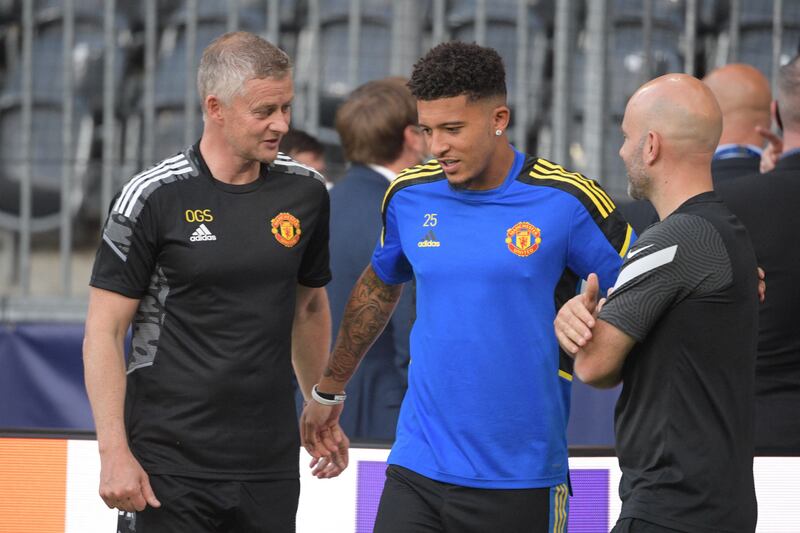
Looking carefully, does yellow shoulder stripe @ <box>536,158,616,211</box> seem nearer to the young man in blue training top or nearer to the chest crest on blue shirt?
the young man in blue training top

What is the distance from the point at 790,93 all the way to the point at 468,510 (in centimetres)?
188

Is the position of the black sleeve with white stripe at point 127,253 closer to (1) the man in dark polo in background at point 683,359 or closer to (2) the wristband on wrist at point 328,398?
(2) the wristband on wrist at point 328,398

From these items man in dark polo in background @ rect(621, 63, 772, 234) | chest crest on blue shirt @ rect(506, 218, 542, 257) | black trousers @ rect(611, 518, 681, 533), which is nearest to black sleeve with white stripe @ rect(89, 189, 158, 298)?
chest crest on blue shirt @ rect(506, 218, 542, 257)

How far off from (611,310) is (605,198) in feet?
2.32

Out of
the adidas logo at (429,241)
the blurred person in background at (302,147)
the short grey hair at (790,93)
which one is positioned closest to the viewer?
the adidas logo at (429,241)

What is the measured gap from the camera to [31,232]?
6.97m

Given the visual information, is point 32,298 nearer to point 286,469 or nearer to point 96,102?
point 96,102

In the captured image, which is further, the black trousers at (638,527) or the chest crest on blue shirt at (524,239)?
the chest crest on blue shirt at (524,239)

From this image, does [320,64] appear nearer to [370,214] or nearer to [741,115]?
[370,214]

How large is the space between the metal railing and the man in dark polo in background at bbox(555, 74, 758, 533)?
153 inches

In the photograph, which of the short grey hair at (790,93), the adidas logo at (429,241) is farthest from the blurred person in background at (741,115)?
the adidas logo at (429,241)

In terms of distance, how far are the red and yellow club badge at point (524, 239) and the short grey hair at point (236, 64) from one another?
787 millimetres

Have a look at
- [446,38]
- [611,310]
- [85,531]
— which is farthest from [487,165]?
[446,38]

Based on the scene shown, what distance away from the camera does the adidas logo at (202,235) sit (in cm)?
352
